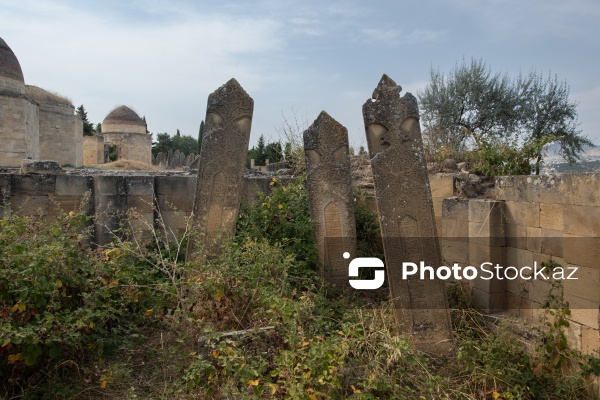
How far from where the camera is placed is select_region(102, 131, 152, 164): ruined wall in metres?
32.3

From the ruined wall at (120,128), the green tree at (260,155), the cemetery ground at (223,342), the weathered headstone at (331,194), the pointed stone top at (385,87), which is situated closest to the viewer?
the cemetery ground at (223,342)

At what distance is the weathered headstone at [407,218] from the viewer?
164 inches

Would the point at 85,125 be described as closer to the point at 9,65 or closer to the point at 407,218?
the point at 9,65

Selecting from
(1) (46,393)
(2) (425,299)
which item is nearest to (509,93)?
(2) (425,299)

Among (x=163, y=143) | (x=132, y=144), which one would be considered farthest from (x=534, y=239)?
(x=163, y=143)

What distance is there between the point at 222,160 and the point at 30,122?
Answer: 734 inches

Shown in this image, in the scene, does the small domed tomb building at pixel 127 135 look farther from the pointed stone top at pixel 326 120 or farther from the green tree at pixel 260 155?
the pointed stone top at pixel 326 120

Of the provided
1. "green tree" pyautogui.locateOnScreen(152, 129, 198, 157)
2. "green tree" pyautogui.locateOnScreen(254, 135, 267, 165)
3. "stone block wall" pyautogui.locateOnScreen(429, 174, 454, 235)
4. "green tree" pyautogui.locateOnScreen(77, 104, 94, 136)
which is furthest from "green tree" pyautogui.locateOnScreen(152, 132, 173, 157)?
"stone block wall" pyautogui.locateOnScreen(429, 174, 454, 235)

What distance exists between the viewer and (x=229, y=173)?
526cm

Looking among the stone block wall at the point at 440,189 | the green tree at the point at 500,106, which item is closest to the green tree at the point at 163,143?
the green tree at the point at 500,106

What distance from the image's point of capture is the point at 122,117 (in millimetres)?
33719

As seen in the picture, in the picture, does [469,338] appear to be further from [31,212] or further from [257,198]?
[31,212]

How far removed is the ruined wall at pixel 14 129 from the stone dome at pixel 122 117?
14.0 metres

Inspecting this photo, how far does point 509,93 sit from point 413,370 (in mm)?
17289
